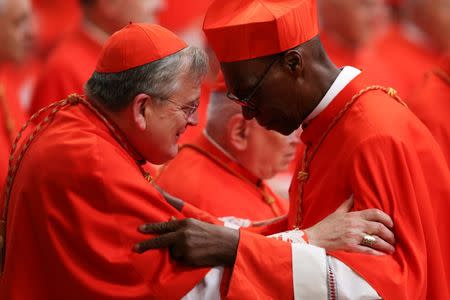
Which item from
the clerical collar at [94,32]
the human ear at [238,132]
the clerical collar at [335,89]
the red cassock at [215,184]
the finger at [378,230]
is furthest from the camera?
the clerical collar at [94,32]

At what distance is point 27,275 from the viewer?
3.75 metres

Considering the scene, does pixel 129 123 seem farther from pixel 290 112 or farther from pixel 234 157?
pixel 234 157

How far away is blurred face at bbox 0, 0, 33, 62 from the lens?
6.35m

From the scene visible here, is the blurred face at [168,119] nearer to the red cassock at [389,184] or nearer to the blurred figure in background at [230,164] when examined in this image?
the red cassock at [389,184]

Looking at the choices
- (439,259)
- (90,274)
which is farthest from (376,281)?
(90,274)

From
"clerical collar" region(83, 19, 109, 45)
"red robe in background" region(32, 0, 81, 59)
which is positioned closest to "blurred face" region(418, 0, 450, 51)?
"red robe in background" region(32, 0, 81, 59)

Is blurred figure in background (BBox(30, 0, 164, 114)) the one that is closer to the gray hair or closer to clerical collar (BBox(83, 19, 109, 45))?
clerical collar (BBox(83, 19, 109, 45))

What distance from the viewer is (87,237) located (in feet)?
12.1

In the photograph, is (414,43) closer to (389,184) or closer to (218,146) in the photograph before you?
(218,146)

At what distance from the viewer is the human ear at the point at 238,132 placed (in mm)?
4934

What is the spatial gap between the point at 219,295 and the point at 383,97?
2.86 feet

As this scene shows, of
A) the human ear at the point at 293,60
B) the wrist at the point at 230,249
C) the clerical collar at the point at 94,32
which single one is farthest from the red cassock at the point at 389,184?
the clerical collar at the point at 94,32

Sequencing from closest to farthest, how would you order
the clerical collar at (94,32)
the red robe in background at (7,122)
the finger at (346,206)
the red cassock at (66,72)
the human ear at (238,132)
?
the finger at (346,206), the human ear at (238,132), the red robe in background at (7,122), the red cassock at (66,72), the clerical collar at (94,32)

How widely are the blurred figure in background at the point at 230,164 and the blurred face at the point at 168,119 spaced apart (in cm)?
87
